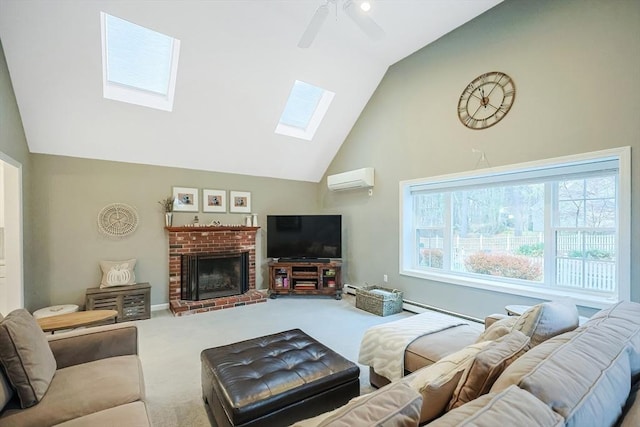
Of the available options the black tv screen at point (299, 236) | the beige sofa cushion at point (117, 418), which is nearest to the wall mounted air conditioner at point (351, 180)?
the black tv screen at point (299, 236)

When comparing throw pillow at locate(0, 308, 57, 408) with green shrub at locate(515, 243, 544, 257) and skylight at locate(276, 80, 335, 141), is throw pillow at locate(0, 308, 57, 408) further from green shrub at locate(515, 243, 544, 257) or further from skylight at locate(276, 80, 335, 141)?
green shrub at locate(515, 243, 544, 257)

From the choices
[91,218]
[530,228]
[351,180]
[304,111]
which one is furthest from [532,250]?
[91,218]

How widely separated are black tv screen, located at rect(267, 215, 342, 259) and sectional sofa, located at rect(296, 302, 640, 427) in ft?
13.3

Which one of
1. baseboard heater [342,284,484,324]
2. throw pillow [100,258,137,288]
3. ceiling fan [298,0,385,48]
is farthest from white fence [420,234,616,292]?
throw pillow [100,258,137,288]

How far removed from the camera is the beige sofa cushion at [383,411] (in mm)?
763

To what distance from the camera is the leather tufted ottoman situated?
1.61 meters

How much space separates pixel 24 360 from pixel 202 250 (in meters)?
3.44

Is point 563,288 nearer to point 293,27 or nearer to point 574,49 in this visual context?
point 574,49

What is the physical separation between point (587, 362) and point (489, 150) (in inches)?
119

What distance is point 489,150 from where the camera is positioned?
347 centimetres

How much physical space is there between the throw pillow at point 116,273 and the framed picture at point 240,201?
180cm

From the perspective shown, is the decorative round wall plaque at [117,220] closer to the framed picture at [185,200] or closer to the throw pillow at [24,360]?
the framed picture at [185,200]

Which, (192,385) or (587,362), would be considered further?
(192,385)

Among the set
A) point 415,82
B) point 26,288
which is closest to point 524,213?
point 415,82
